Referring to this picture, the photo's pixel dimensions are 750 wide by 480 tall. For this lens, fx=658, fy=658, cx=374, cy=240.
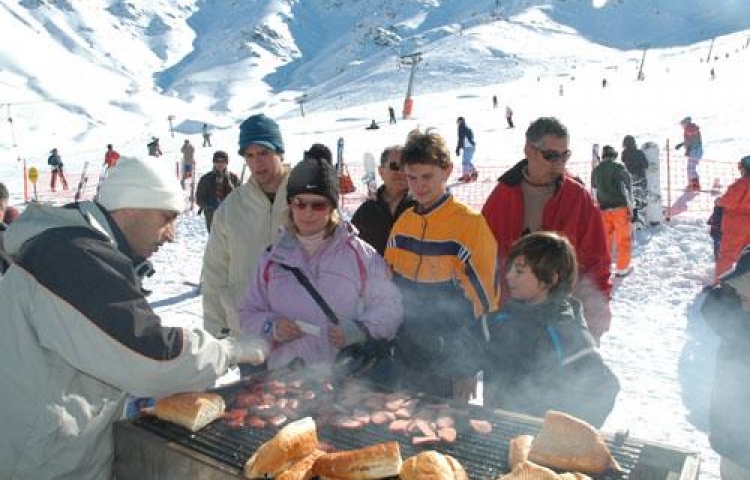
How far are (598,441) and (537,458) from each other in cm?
22

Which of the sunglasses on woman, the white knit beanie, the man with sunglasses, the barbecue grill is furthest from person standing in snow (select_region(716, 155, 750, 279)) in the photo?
the white knit beanie

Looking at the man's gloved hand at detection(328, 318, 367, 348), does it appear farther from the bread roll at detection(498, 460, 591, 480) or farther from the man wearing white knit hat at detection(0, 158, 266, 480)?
the bread roll at detection(498, 460, 591, 480)

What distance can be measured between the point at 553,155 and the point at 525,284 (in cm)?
106

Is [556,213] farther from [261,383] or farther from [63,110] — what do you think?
[63,110]

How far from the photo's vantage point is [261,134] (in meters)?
4.34

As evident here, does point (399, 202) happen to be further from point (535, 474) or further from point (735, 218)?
point (735, 218)

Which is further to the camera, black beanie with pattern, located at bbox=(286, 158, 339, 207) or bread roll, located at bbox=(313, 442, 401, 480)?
black beanie with pattern, located at bbox=(286, 158, 339, 207)

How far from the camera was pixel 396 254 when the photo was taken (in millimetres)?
3906

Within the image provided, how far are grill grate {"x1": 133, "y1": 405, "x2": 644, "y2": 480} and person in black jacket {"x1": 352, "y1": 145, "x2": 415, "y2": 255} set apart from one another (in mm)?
2175

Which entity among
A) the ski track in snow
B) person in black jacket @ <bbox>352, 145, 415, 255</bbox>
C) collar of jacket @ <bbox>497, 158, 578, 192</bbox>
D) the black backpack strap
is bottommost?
the ski track in snow

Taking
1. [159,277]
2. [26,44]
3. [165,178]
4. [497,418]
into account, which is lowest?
[159,277]

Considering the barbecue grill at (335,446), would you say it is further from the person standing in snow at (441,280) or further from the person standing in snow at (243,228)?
the person standing in snow at (243,228)

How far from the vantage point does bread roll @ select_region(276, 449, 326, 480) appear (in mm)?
2215

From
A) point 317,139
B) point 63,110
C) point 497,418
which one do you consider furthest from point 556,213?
point 63,110
